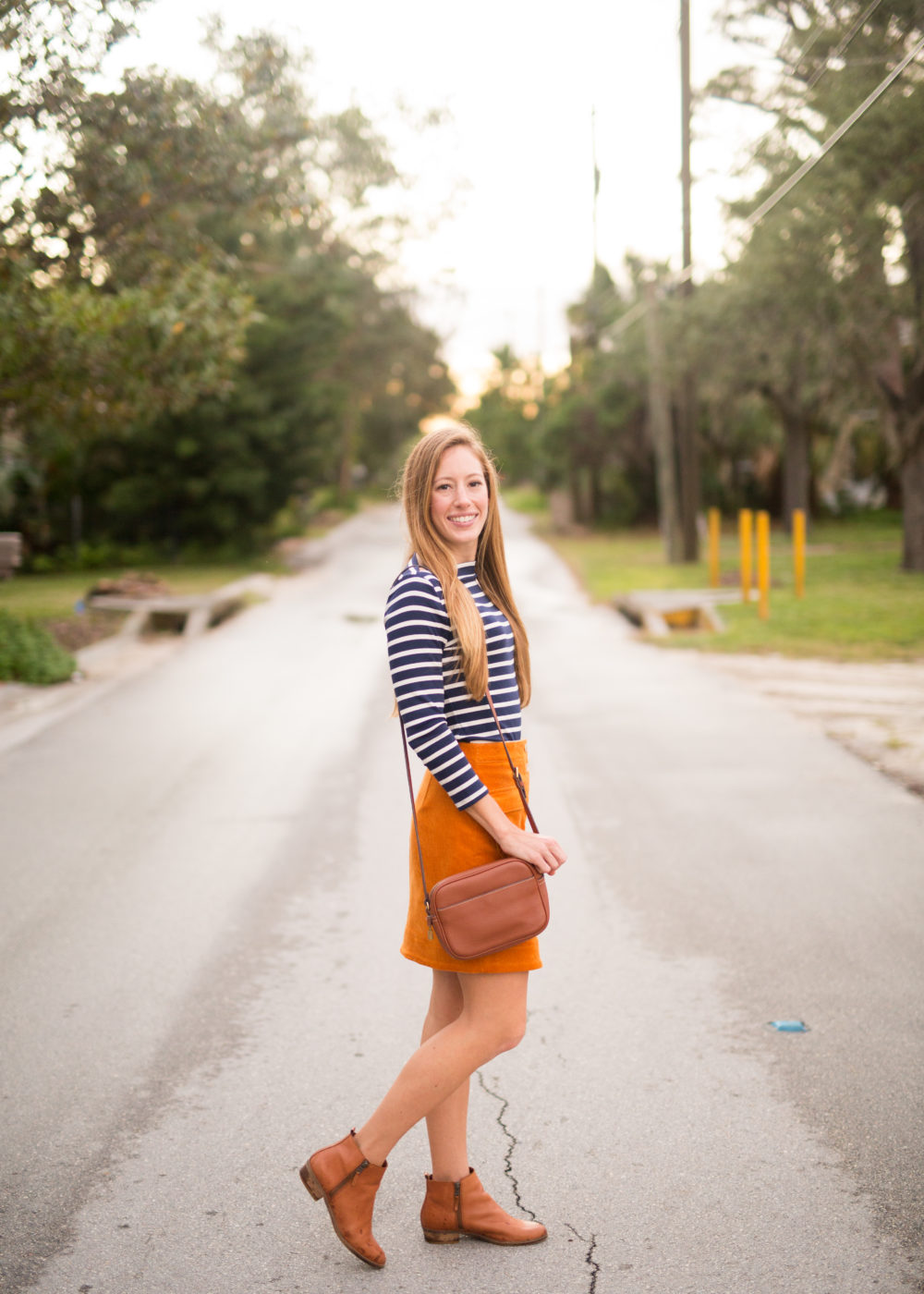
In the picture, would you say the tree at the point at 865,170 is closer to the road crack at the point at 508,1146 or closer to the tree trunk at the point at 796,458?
the tree trunk at the point at 796,458

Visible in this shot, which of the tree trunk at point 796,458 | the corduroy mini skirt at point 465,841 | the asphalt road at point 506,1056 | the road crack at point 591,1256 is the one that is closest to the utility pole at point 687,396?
the tree trunk at point 796,458

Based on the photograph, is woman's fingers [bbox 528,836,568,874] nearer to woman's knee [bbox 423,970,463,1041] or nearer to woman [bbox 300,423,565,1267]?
woman [bbox 300,423,565,1267]

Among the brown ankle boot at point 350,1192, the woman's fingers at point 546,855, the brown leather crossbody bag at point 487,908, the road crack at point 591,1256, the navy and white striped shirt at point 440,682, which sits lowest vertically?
the road crack at point 591,1256

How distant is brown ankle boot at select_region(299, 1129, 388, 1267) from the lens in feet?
9.47

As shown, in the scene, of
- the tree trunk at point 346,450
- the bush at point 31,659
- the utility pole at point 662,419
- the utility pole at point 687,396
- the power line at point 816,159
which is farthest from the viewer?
the tree trunk at point 346,450

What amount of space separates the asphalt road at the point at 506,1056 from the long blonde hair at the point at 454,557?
1.40 metres

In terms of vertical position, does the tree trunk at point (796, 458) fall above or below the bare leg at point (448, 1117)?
above

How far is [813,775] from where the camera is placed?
26.9 ft

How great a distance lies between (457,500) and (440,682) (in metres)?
0.49

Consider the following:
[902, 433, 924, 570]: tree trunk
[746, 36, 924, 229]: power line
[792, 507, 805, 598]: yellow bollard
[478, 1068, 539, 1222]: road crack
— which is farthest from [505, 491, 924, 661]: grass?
[478, 1068, 539, 1222]: road crack

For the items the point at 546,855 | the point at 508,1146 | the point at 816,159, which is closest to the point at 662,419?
the point at 816,159

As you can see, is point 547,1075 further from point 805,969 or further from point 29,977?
point 29,977

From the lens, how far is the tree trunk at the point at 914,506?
20.5 m

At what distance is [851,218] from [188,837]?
47.3ft
